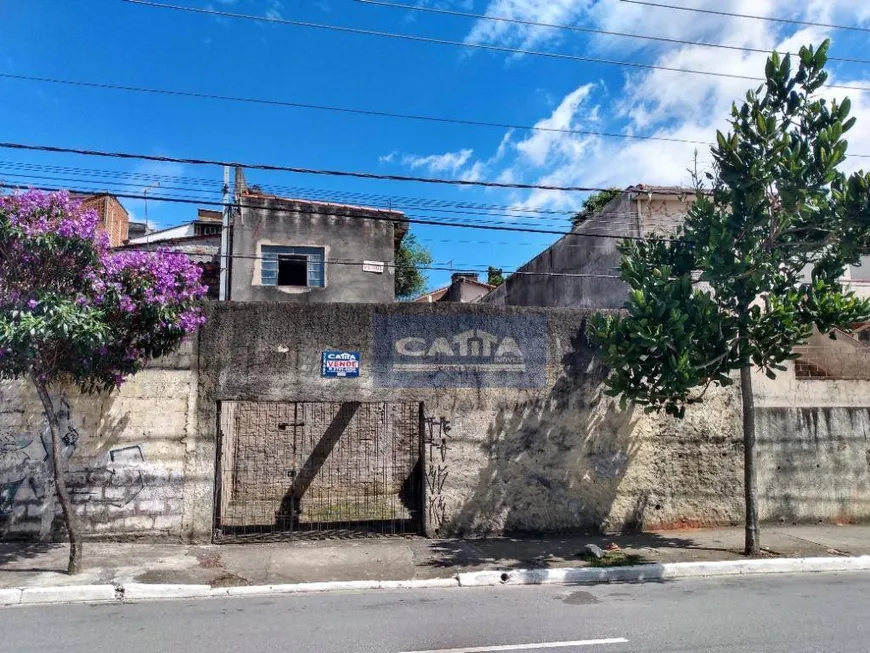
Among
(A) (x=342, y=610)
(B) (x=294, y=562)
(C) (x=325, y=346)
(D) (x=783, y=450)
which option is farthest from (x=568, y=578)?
(D) (x=783, y=450)

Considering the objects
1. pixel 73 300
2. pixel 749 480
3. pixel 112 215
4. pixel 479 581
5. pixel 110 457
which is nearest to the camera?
pixel 73 300

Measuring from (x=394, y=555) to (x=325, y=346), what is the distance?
3087 millimetres

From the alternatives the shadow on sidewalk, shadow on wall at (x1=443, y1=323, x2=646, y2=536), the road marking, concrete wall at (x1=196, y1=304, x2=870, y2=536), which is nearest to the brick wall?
concrete wall at (x1=196, y1=304, x2=870, y2=536)

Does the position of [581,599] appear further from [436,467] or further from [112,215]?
[112,215]

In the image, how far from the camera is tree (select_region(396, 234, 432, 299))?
103 ft

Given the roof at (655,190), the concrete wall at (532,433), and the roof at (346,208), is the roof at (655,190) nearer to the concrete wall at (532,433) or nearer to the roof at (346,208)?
the concrete wall at (532,433)

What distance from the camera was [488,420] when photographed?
9914 mm

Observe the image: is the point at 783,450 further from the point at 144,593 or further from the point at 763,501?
the point at 144,593

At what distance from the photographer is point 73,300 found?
7.25 meters

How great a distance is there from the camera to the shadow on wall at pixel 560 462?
9789 mm

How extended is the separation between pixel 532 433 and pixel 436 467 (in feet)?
5.05

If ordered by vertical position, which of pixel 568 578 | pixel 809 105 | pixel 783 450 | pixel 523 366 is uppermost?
pixel 809 105

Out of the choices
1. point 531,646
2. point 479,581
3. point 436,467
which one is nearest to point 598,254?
point 436,467

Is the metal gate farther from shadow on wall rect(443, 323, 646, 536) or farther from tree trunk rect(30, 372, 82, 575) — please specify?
tree trunk rect(30, 372, 82, 575)
